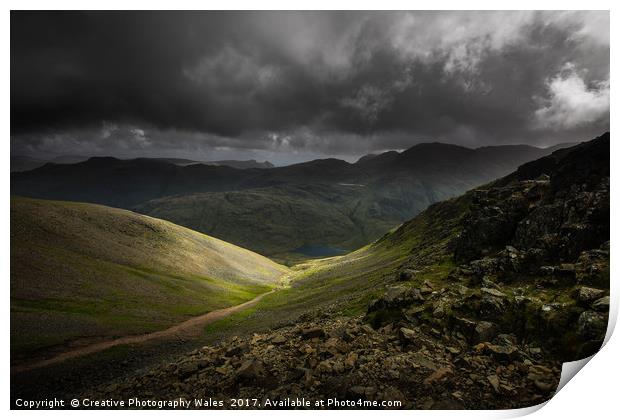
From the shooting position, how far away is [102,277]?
50.0 m

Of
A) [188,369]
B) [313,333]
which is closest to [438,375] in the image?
[313,333]

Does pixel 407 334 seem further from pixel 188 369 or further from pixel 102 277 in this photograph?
pixel 102 277

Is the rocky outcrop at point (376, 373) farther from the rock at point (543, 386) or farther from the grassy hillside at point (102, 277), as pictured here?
the grassy hillside at point (102, 277)

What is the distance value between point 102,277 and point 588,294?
59.9 meters

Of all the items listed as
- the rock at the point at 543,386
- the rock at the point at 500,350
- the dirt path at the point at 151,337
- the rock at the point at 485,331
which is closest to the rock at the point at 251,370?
the rock at the point at 500,350

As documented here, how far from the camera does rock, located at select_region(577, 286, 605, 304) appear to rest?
15.8 metres

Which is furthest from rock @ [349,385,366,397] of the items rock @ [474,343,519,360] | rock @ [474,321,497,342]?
rock @ [474,321,497,342]

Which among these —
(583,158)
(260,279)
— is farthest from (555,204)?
(260,279)

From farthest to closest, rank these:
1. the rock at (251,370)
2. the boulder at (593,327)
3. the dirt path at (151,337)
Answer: the dirt path at (151,337), the rock at (251,370), the boulder at (593,327)

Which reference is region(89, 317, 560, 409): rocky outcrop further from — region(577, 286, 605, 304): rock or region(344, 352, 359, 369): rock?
region(577, 286, 605, 304): rock

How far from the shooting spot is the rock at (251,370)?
16.6m

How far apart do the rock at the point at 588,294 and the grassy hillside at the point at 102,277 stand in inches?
1660

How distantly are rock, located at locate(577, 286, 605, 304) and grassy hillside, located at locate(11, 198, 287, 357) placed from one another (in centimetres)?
4217
